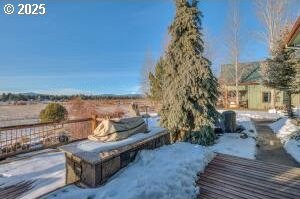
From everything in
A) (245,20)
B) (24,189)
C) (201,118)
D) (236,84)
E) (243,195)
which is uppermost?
(245,20)

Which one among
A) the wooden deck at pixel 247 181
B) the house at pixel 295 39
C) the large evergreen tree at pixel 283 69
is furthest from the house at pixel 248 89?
the wooden deck at pixel 247 181

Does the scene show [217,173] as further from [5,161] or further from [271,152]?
[5,161]

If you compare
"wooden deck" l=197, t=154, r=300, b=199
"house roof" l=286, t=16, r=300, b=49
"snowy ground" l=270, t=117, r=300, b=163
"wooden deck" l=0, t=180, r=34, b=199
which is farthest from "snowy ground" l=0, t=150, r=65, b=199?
"snowy ground" l=270, t=117, r=300, b=163

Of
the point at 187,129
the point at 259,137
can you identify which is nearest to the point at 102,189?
the point at 187,129

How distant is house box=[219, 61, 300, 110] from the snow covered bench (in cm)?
2074

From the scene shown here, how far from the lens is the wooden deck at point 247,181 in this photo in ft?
11.5

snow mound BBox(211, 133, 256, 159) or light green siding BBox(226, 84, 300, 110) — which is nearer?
snow mound BBox(211, 133, 256, 159)

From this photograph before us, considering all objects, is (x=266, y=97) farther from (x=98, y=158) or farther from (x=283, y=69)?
(x=98, y=158)

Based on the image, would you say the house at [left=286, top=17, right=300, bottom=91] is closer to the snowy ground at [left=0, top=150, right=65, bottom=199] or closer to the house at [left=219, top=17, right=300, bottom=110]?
the snowy ground at [left=0, top=150, right=65, bottom=199]

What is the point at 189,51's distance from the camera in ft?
32.2

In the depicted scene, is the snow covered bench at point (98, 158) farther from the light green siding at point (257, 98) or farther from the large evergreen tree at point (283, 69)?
the light green siding at point (257, 98)

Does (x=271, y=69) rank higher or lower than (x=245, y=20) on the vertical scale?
lower

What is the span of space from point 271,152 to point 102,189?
6907 mm

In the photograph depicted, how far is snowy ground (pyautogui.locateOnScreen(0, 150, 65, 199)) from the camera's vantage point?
5.21 metres
